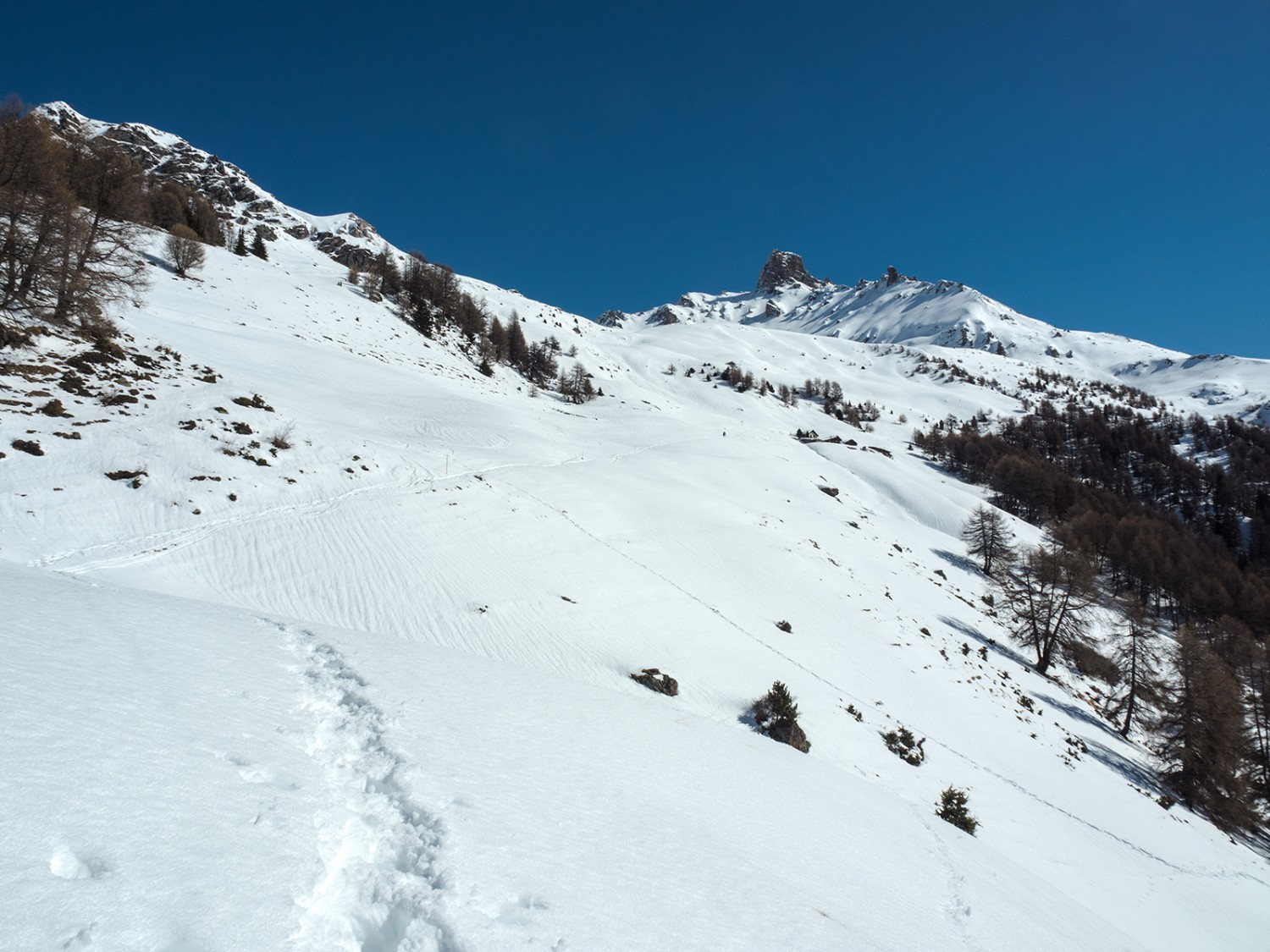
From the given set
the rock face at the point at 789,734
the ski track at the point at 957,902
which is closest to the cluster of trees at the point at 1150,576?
the rock face at the point at 789,734

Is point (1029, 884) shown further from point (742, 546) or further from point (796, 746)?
point (742, 546)

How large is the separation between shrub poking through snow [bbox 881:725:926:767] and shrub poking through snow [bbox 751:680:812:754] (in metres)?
3.70

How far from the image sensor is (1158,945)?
447 inches

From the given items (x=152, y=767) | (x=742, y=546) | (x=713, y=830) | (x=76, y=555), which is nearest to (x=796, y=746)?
(x=713, y=830)

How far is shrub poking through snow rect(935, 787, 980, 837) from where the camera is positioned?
40.8 feet

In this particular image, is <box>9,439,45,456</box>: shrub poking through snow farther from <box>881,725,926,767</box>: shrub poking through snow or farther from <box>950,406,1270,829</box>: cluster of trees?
<box>950,406,1270,829</box>: cluster of trees

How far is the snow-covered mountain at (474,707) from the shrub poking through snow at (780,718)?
55cm

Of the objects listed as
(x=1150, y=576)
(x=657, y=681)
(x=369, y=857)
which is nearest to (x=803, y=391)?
(x=1150, y=576)

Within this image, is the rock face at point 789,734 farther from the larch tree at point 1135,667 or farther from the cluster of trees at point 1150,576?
the larch tree at point 1135,667

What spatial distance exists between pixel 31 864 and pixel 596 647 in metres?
12.5

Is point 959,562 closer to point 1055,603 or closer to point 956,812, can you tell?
point 1055,603

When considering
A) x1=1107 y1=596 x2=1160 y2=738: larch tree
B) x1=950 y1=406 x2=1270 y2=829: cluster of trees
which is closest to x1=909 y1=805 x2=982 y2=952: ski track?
x1=950 y1=406 x2=1270 y2=829: cluster of trees

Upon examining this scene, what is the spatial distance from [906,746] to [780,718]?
518cm

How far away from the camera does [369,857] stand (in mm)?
4129
